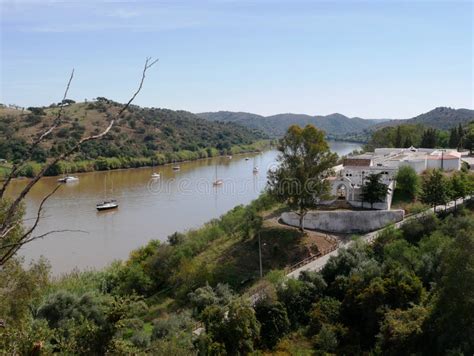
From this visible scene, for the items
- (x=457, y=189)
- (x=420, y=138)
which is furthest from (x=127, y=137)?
(x=457, y=189)

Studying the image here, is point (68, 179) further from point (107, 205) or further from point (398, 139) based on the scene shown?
point (398, 139)

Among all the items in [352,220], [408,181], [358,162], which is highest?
[358,162]

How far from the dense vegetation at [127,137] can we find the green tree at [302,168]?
31176mm

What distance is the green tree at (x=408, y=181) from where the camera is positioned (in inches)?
985

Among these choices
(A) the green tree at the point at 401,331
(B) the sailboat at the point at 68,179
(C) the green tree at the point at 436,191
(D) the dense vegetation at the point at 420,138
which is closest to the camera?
(A) the green tree at the point at 401,331

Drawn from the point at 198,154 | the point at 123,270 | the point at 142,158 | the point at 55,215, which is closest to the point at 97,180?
the point at 142,158

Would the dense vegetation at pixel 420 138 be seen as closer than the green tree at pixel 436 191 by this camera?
No

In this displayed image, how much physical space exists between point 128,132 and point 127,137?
3850 millimetres

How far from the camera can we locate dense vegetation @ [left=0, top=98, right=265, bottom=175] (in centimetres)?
5781

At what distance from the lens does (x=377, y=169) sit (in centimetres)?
2588

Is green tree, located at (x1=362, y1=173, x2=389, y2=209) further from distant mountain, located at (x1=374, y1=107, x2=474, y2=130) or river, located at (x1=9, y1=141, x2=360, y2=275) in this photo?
distant mountain, located at (x1=374, y1=107, x2=474, y2=130)

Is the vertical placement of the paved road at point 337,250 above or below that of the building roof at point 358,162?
below

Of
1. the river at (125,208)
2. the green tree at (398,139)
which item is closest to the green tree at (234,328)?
the river at (125,208)

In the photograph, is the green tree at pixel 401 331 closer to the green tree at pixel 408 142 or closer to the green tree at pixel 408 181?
the green tree at pixel 408 181
